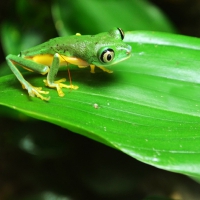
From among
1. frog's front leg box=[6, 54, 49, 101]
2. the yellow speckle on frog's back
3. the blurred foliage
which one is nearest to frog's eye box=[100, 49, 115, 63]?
the yellow speckle on frog's back

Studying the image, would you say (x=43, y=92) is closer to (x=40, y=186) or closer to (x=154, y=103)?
(x=154, y=103)

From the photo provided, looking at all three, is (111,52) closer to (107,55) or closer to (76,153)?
(107,55)

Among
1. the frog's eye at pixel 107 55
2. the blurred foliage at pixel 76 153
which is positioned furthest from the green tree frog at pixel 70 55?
the blurred foliage at pixel 76 153

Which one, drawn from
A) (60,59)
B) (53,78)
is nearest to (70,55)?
(60,59)

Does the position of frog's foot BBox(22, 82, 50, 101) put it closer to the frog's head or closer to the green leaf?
the green leaf

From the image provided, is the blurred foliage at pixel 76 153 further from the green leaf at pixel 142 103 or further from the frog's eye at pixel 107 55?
the frog's eye at pixel 107 55

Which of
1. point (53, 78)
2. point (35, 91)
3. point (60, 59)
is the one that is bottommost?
point (35, 91)
